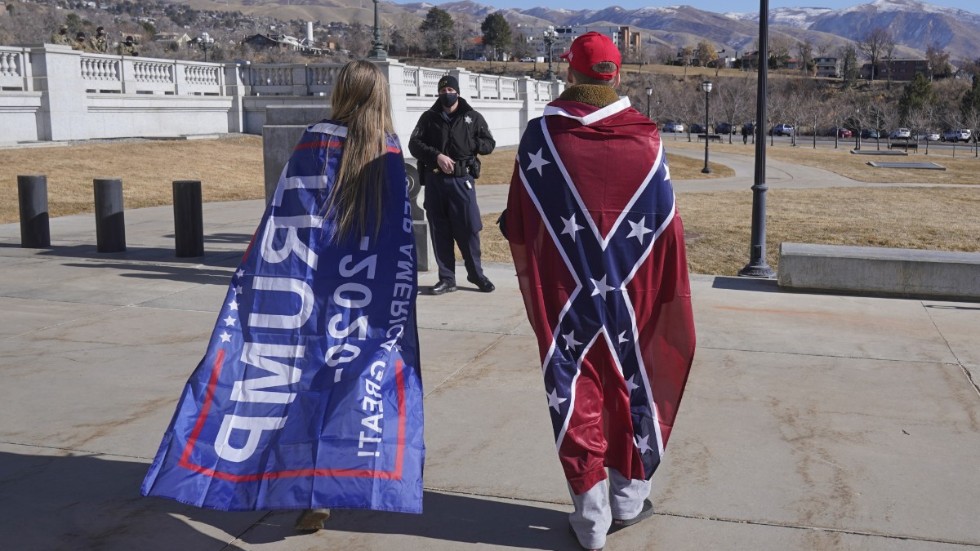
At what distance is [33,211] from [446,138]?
19.1 ft

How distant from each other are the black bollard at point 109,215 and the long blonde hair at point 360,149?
318 inches

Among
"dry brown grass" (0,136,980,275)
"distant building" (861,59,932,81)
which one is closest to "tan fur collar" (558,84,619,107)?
"dry brown grass" (0,136,980,275)

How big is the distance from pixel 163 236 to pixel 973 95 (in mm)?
80098

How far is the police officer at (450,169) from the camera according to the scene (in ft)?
29.6

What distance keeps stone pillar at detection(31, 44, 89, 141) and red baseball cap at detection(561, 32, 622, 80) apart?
76.8ft

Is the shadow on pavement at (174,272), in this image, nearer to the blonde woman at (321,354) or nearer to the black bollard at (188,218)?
the black bollard at (188,218)

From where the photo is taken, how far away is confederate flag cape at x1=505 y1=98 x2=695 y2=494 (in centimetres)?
401

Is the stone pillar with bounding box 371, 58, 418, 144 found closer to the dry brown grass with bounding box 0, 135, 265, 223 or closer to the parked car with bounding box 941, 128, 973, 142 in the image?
the dry brown grass with bounding box 0, 135, 265, 223

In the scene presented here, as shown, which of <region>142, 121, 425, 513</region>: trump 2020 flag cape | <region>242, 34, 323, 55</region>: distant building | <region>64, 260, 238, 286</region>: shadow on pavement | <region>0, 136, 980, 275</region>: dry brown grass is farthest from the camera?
<region>242, 34, 323, 55</region>: distant building

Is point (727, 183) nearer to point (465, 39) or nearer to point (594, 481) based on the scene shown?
point (594, 481)

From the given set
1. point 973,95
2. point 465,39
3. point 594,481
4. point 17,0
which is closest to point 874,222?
point 594,481

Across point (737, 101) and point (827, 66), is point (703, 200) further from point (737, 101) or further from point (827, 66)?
point (827, 66)

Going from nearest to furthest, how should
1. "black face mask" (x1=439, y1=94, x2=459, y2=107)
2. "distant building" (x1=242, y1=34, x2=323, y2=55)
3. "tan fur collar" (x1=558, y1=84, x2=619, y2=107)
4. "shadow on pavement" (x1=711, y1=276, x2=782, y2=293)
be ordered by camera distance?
"tan fur collar" (x1=558, y1=84, x2=619, y2=107)
"black face mask" (x1=439, y1=94, x2=459, y2=107)
"shadow on pavement" (x1=711, y1=276, x2=782, y2=293)
"distant building" (x1=242, y1=34, x2=323, y2=55)

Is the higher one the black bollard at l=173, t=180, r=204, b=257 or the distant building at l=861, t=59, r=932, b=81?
the distant building at l=861, t=59, r=932, b=81
